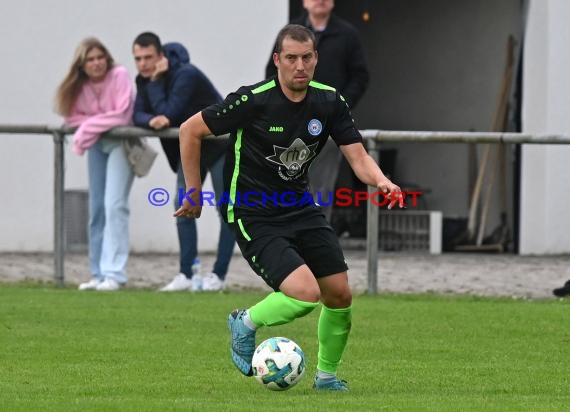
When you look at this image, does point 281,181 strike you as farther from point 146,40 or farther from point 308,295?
point 146,40

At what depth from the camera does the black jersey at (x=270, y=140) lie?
770 cm

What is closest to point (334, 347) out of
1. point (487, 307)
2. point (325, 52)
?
point (487, 307)

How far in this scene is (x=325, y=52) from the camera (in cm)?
1308

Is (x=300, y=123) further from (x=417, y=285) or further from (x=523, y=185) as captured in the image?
(x=523, y=185)

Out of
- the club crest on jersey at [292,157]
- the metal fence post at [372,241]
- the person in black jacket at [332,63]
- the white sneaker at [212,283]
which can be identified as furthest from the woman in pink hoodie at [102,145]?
the club crest on jersey at [292,157]

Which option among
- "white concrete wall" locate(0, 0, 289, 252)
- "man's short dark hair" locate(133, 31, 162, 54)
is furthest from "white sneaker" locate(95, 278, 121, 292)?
"white concrete wall" locate(0, 0, 289, 252)

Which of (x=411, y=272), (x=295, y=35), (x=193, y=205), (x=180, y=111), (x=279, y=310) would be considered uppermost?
(x=295, y=35)

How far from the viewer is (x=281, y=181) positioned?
7.77m

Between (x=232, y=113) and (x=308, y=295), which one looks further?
(x=232, y=113)

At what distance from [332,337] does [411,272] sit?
24.6 feet

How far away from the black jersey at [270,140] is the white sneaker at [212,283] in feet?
17.5

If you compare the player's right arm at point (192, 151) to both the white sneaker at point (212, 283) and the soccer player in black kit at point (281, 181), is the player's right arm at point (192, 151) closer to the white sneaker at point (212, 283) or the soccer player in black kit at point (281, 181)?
the soccer player in black kit at point (281, 181)

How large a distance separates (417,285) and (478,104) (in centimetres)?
639

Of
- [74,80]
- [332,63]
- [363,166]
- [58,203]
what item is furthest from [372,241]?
[363,166]
